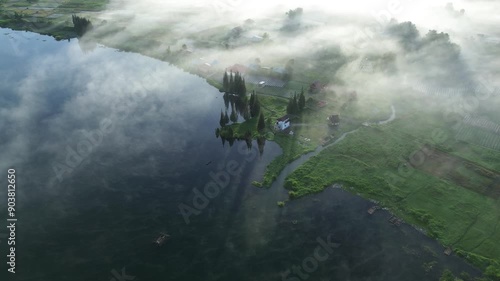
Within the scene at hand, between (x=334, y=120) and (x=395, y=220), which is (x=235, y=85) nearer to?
(x=334, y=120)

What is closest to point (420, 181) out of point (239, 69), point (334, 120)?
point (334, 120)

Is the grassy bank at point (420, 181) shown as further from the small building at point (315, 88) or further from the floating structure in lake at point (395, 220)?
the small building at point (315, 88)

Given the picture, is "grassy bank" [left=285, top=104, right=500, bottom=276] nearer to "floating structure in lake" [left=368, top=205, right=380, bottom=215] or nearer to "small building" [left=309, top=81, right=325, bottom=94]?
"floating structure in lake" [left=368, top=205, right=380, bottom=215]

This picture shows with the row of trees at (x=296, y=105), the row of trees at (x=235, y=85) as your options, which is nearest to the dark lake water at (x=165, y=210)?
the row of trees at (x=235, y=85)

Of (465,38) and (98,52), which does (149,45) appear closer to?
(98,52)

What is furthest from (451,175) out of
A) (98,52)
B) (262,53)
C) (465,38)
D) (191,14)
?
(191,14)
